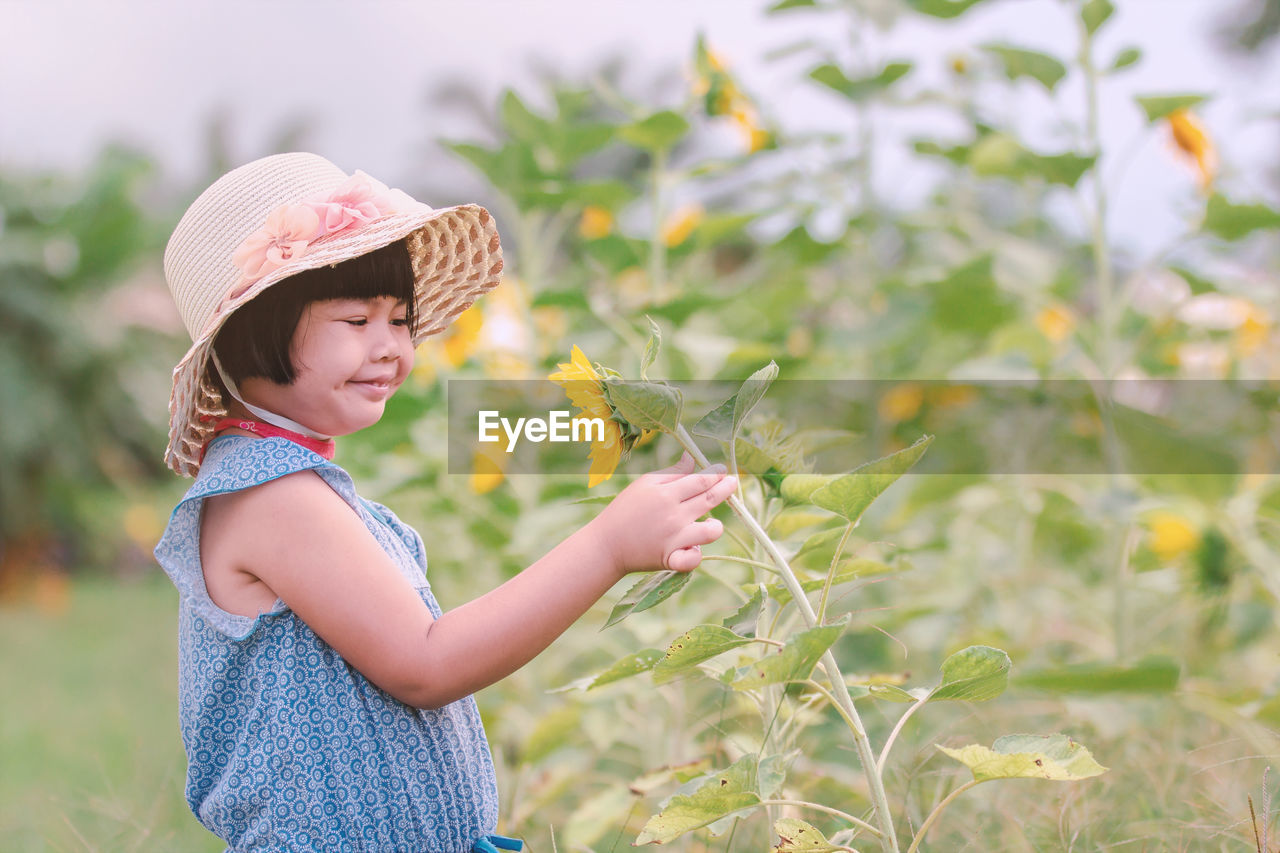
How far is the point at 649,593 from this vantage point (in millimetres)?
688

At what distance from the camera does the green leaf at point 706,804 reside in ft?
2.31

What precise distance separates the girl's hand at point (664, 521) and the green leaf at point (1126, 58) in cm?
117

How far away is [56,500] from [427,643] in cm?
622

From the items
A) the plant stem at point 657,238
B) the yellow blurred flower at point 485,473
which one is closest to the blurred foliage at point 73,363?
the yellow blurred flower at point 485,473

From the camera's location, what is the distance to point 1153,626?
5.93 ft

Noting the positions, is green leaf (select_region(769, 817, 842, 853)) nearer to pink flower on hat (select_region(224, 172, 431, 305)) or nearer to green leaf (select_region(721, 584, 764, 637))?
green leaf (select_region(721, 584, 764, 637))

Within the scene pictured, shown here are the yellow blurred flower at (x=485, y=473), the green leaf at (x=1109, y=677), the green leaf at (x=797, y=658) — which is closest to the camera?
the green leaf at (x=797, y=658)

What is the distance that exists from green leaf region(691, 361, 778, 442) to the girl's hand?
40mm

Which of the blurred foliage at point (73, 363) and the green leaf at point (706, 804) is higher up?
the green leaf at point (706, 804)

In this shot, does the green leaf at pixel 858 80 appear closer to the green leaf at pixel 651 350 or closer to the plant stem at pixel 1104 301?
the plant stem at pixel 1104 301

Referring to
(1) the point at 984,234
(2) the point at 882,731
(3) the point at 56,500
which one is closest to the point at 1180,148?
(1) the point at 984,234

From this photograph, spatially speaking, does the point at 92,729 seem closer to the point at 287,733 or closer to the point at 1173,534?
the point at 287,733

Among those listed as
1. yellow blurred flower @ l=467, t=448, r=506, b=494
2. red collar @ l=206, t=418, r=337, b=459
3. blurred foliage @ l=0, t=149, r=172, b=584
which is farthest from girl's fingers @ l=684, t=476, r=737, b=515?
blurred foliage @ l=0, t=149, r=172, b=584

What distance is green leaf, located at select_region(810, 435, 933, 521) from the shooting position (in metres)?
0.66
